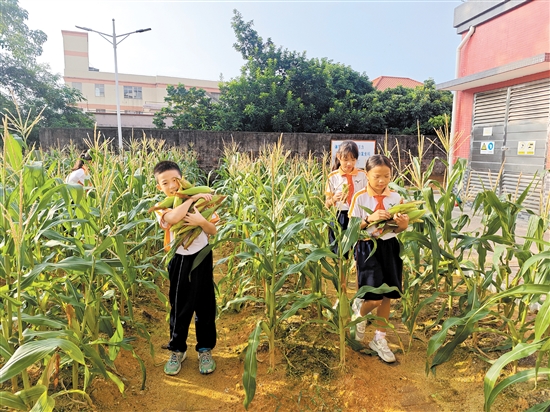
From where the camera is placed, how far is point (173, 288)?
2.24m

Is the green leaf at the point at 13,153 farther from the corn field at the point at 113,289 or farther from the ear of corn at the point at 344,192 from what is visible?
the ear of corn at the point at 344,192

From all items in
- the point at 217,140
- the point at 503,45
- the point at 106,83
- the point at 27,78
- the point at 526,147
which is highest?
the point at 106,83

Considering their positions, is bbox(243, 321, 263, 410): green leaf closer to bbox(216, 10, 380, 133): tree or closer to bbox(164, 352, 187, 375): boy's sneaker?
bbox(164, 352, 187, 375): boy's sneaker

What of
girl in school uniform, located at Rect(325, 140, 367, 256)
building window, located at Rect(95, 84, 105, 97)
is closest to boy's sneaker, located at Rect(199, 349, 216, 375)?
girl in school uniform, located at Rect(325, 140, 367, 256)

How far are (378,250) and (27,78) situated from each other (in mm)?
19269

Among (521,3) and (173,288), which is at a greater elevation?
(521,3)

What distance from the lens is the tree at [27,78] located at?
1587 centimetres

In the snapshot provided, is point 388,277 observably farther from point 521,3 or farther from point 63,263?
point 521,3

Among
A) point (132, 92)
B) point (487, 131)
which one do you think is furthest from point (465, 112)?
point (132, 92)

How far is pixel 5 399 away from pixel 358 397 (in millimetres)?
1688

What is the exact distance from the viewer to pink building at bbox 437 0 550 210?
6298 millimetres

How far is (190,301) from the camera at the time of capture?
2.19 m

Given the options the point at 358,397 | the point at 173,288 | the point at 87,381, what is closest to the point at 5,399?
the point at 87,381

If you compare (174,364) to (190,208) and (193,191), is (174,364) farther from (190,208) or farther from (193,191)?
(193,191)
